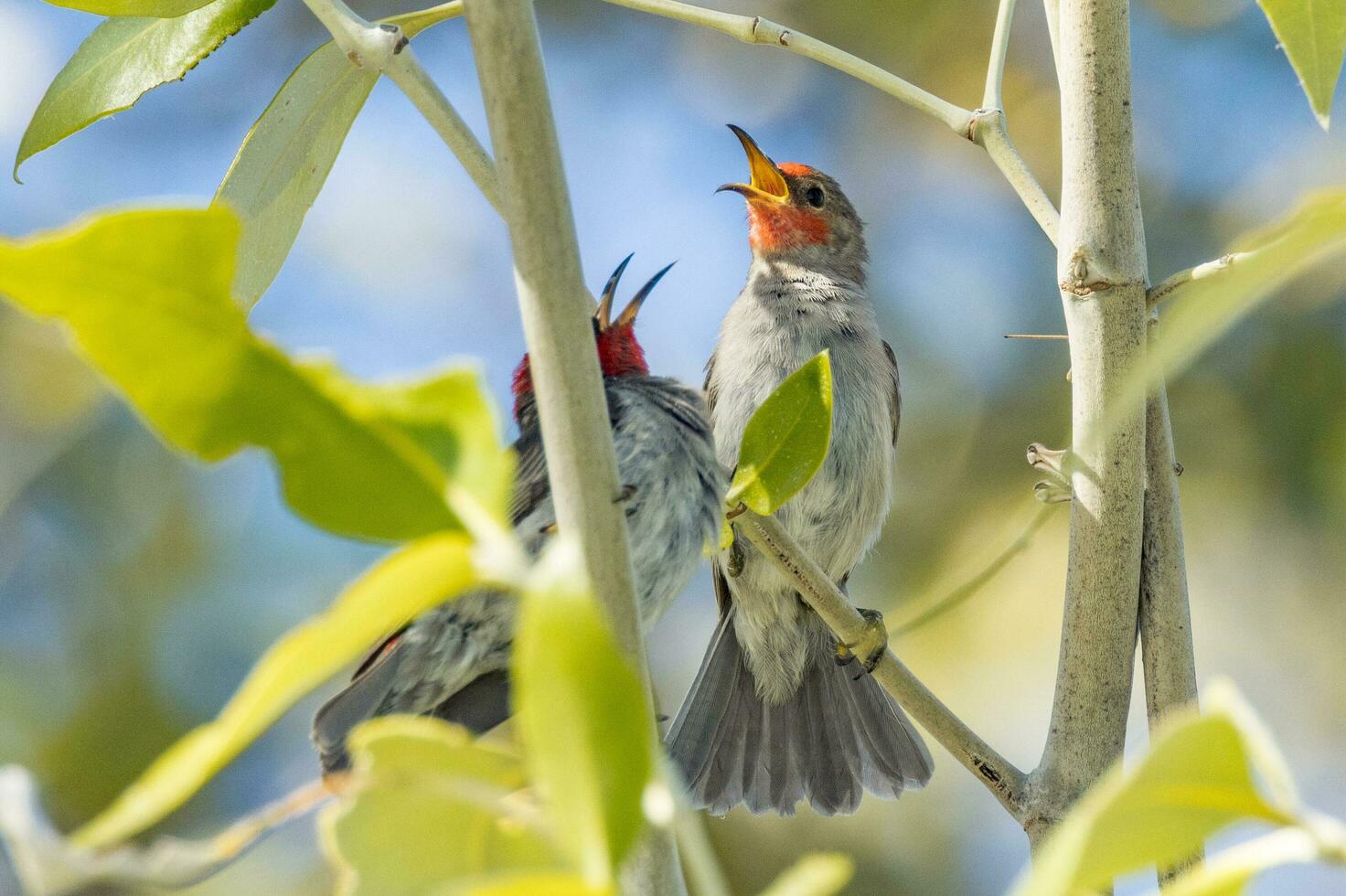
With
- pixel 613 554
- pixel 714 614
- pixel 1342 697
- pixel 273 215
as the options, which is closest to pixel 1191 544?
pixel 1342 697

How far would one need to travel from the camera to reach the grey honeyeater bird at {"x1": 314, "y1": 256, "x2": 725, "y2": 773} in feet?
7.87

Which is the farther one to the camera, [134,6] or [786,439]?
[786,439]

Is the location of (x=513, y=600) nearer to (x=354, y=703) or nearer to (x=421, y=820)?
(x=354, y=703)

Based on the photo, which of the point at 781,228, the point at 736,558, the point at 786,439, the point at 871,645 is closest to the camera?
the point at 786,439

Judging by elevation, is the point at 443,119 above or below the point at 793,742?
above

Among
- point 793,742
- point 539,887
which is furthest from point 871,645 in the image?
point 793,742

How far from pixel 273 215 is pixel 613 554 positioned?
991 millimetres

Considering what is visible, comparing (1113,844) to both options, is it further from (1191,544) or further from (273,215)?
(1191,544)

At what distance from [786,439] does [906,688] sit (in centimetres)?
56

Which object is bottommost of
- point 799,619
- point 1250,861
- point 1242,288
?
point 1250,861

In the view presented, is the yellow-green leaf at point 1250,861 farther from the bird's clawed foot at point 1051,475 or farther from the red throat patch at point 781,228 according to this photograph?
the red throat patch at point 781,228

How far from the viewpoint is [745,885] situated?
5.38 meters

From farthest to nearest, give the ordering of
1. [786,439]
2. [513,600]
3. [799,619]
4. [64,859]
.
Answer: [799,619], [513,600], [786,439], [64,859]

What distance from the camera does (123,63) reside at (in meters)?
1.55
